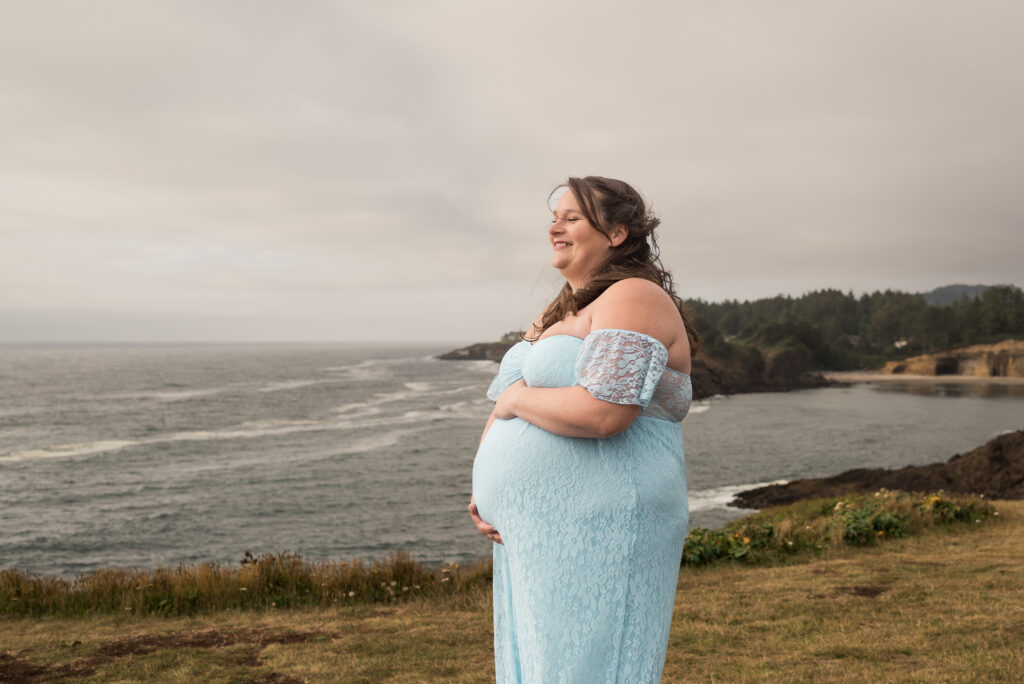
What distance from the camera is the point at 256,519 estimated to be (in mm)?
29062

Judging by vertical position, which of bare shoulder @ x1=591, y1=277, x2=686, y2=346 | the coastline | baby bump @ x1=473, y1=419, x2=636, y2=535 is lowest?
the coastline

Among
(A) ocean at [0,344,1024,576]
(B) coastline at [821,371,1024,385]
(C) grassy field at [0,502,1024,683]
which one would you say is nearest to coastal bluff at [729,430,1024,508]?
(A) ocean at [0,344,1024,576]

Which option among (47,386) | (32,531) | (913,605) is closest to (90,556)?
(32,531)

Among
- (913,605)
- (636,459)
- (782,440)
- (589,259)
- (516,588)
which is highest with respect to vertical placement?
(589,259)

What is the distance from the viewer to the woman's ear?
2.44 metres

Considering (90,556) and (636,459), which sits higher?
(636,459)

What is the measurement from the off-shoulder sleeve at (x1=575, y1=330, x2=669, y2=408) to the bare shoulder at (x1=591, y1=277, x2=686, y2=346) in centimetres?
4

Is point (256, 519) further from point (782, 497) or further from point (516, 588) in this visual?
point (516, 588)

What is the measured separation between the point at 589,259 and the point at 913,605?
5.88 metres

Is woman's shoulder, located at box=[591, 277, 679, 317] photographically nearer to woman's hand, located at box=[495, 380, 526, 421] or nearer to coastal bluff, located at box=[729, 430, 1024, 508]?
woman's hand, located at box=[495, 380, 526, 421]

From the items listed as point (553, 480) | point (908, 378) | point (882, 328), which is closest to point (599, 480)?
point (553, 480)

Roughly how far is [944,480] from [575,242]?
2778cm

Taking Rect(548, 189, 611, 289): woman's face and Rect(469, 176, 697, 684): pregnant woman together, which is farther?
Rect(548, 189, 611, 289): woman's face

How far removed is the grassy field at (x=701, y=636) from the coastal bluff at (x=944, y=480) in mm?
15724
